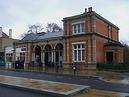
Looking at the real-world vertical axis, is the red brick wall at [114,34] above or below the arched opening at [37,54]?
above

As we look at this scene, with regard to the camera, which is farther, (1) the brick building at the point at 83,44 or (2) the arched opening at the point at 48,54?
(2) the arched opening at the point at 48,54

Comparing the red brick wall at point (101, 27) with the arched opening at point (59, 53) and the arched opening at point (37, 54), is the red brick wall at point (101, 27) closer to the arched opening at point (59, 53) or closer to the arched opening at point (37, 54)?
the arched opening at point (59, 53)

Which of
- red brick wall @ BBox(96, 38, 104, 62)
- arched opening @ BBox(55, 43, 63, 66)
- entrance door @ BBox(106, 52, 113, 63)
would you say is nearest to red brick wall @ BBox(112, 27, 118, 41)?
entrance door @ BBox(106, 52, 113, 63)

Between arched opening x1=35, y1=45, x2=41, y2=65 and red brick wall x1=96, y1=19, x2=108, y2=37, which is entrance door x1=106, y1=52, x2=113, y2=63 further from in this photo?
arched opening x1=35, y1=45, x2=41, y2=65

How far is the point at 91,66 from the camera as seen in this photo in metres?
36.1

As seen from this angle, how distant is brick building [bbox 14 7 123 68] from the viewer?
120ft

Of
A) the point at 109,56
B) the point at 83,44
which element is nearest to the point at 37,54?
the point at 83,44

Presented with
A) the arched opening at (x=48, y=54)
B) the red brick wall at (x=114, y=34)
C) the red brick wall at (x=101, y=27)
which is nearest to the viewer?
the red brick wall at (x=101, y=27)

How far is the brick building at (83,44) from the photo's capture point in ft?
120

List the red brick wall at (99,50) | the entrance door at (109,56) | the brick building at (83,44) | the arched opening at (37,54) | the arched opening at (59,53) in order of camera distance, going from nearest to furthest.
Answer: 1. the brick building at (83,44)
2. the red brick wall at (99,50)
3. the entrance door at (109,56)
4. the arched opening at (59,53)
5. the arched opening at (37,54)

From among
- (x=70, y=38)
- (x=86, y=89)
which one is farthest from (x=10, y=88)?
(x=70, y=38)

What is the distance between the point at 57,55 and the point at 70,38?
20.9 ft

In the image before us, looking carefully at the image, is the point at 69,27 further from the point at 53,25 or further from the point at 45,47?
the point at 53,25

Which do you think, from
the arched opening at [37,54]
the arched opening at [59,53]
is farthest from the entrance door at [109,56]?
the arched opening at [37,54]
